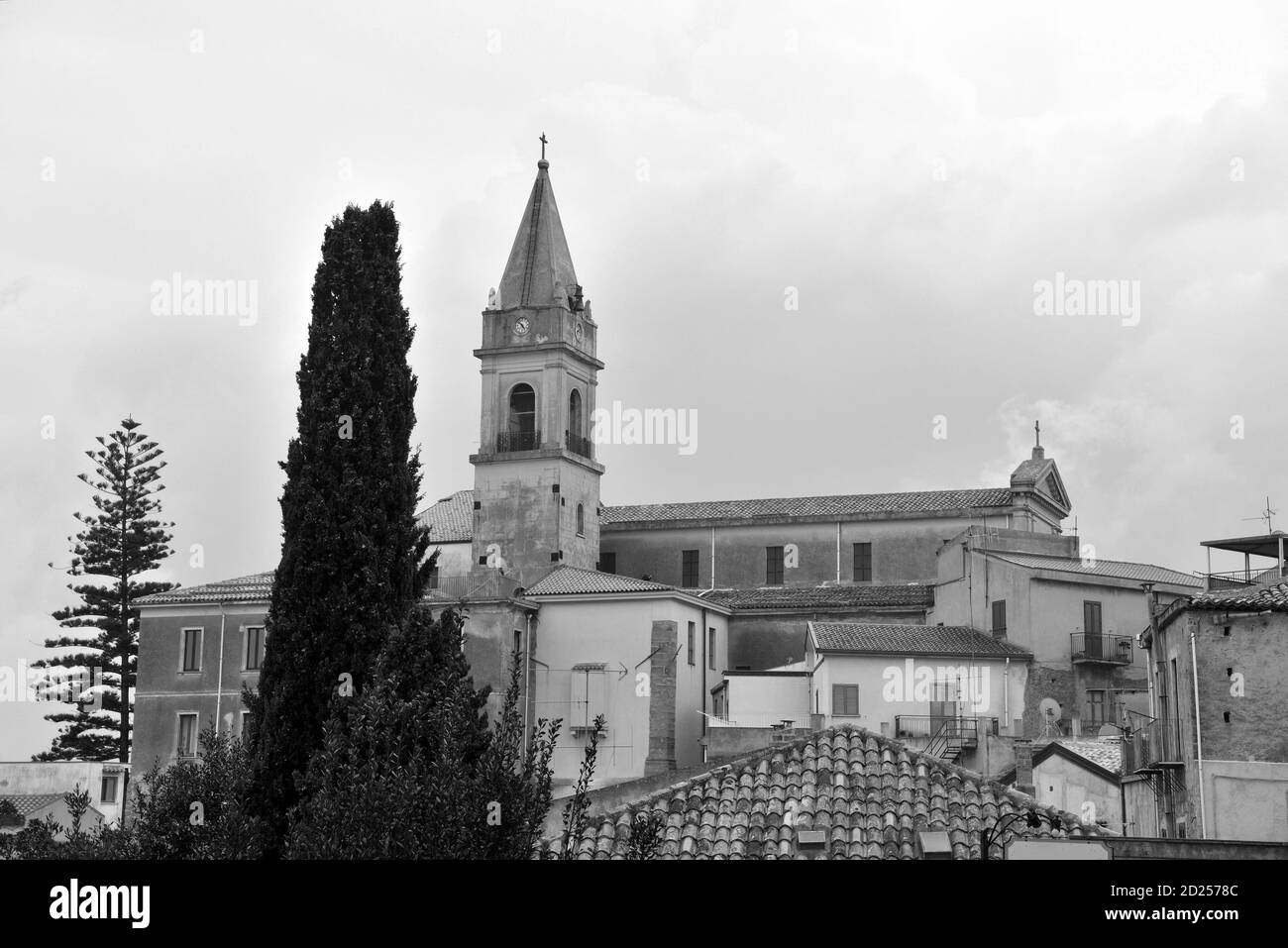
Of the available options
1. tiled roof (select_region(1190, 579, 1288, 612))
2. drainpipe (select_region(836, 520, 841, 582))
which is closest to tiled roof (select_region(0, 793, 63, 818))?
drainpipe (select_region(836, 520, 841, 582))

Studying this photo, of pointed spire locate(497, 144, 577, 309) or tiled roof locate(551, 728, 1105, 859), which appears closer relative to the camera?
tiled roof locate(551, 728, 1105, 859)

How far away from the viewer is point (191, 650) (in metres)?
50.0

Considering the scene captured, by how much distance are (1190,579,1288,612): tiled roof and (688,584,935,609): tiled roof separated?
2144 centimetres

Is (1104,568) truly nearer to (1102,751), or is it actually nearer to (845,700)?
(845,700)

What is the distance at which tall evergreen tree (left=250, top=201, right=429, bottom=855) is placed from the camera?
22.1 meters

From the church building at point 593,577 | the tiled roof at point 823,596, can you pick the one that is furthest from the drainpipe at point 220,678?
the tiled roof at point 823,596

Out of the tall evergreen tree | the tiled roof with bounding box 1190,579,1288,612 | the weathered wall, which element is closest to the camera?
the tall evergreen tree

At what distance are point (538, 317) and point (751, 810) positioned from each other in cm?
3432

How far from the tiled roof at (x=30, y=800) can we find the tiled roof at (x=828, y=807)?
2926 cm

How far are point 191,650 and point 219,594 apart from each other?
73.3 inches

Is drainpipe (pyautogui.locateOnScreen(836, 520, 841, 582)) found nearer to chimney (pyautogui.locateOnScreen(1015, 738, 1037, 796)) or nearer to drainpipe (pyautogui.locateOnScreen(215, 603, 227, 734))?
drainpipe (pyautogui.locateOnScreen(215, 603, 227, 734))

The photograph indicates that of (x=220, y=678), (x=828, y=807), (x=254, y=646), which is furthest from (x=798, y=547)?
(x=828, y=807)

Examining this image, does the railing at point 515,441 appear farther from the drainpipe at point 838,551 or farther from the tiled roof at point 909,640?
the tiled roof at point 909,640
